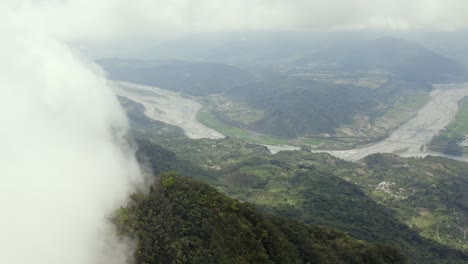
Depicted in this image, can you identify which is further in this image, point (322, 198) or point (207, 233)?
point (322, 198)

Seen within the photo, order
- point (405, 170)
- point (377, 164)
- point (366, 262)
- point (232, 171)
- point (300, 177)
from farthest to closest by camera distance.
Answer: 1. point (377, 164)
2. point (405, 170)
3. point (232, 171)
4. point (300, 177)
5. point (366, 262)

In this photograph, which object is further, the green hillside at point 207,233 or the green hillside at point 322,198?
the green hillside at point 322,198

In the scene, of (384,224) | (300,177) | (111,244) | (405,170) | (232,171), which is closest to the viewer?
(111,244)

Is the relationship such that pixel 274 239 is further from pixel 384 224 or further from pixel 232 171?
pixel 232 171

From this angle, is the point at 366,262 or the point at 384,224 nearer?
the point at 366,262

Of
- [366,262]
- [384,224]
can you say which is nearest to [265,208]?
[384,224]

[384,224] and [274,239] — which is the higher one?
[274,239]

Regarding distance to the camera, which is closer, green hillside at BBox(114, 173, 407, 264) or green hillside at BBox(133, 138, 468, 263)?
green hillside at BBox(114, 173, 407, 264)

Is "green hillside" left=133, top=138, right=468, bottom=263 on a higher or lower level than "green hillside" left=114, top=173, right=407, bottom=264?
lower

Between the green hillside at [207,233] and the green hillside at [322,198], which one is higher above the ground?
the green hillside at [207,233]

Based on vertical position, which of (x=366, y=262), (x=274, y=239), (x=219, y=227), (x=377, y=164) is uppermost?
(x=219, y=227)

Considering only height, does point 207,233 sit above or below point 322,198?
above
